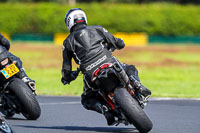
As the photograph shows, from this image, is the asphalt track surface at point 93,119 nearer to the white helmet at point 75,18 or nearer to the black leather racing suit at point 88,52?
the black leather racing suit at point 88,52

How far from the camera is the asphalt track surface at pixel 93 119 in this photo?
8469 mm

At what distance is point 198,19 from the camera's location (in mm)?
49094

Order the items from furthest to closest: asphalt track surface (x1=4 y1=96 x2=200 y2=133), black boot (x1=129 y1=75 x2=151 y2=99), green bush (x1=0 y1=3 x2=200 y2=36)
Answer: green bush (x1=0 y1=3 x2=200 y2=36)
asphalt track surface (x1=4 y1=96 x2=200 y2=133)
black boot (x1=129 y1=75 x2=151 y2=99)

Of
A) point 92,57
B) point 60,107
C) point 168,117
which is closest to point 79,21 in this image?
point 92,57

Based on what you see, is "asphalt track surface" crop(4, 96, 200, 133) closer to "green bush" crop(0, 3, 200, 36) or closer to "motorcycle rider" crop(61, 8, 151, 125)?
"motorcycle rider" crop(61, 8, 151, 125)

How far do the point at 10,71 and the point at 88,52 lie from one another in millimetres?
1606

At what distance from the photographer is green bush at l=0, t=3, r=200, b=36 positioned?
47.7 m

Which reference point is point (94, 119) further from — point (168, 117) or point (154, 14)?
point (154, 14)

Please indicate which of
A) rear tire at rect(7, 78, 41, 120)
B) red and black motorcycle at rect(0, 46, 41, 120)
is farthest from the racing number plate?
rear tire at rect(7, 78, 41, 120)

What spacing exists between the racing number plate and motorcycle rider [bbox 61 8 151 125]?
3.50ft

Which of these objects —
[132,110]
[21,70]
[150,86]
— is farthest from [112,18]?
[132,110]

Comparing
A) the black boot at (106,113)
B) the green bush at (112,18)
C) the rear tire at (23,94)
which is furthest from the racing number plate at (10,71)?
the green bush at (112,18)

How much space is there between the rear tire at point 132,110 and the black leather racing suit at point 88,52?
27.2 inches

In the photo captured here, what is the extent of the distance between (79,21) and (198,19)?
41.8 metres
